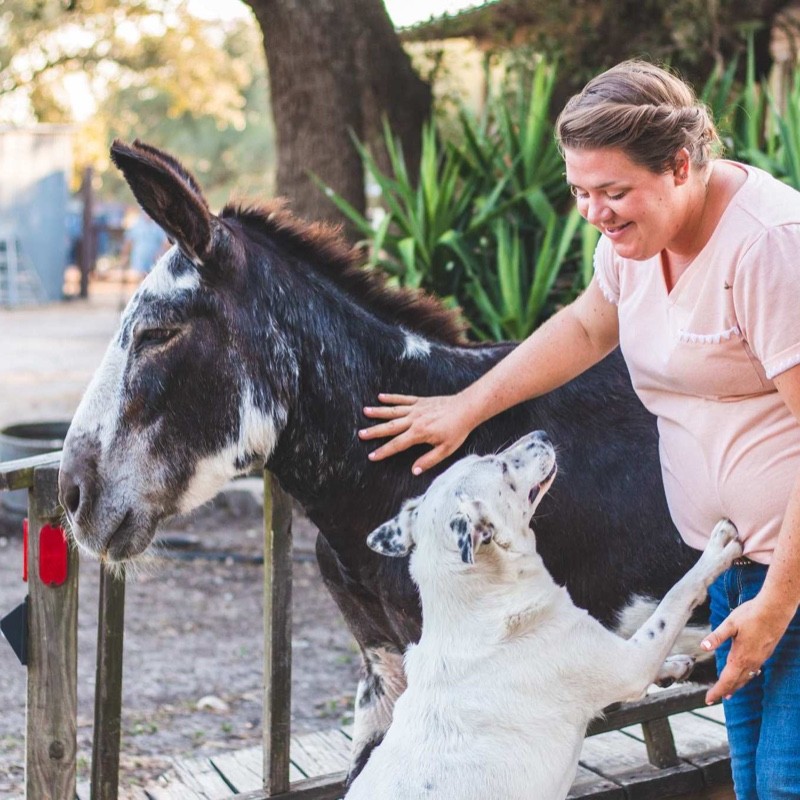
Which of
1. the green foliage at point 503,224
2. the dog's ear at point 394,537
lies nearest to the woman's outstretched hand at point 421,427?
the dog's ear at point 394,537

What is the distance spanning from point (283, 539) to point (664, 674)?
1402 mm

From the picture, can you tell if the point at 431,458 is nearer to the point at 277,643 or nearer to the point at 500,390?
the point at 500,390

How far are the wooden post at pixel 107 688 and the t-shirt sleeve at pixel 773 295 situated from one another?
6.37 feet

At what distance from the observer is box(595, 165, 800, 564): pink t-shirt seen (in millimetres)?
2119

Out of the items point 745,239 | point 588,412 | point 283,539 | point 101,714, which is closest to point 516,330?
point 283,539

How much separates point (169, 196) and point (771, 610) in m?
1.54

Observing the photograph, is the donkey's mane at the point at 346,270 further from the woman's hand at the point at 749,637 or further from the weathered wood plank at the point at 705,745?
the weathered wood plank at the point at 705,745

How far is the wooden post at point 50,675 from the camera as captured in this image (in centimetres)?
303

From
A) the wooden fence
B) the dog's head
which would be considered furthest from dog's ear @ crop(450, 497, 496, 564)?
the wooden fence

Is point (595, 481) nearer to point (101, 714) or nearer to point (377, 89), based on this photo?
point (101, 714)

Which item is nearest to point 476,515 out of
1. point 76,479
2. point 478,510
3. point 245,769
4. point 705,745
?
point 478,510

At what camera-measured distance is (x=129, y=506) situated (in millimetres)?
2533

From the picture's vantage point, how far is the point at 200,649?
5895mm

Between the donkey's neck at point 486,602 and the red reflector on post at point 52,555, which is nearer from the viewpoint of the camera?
the donkey's neck at point 486,602
